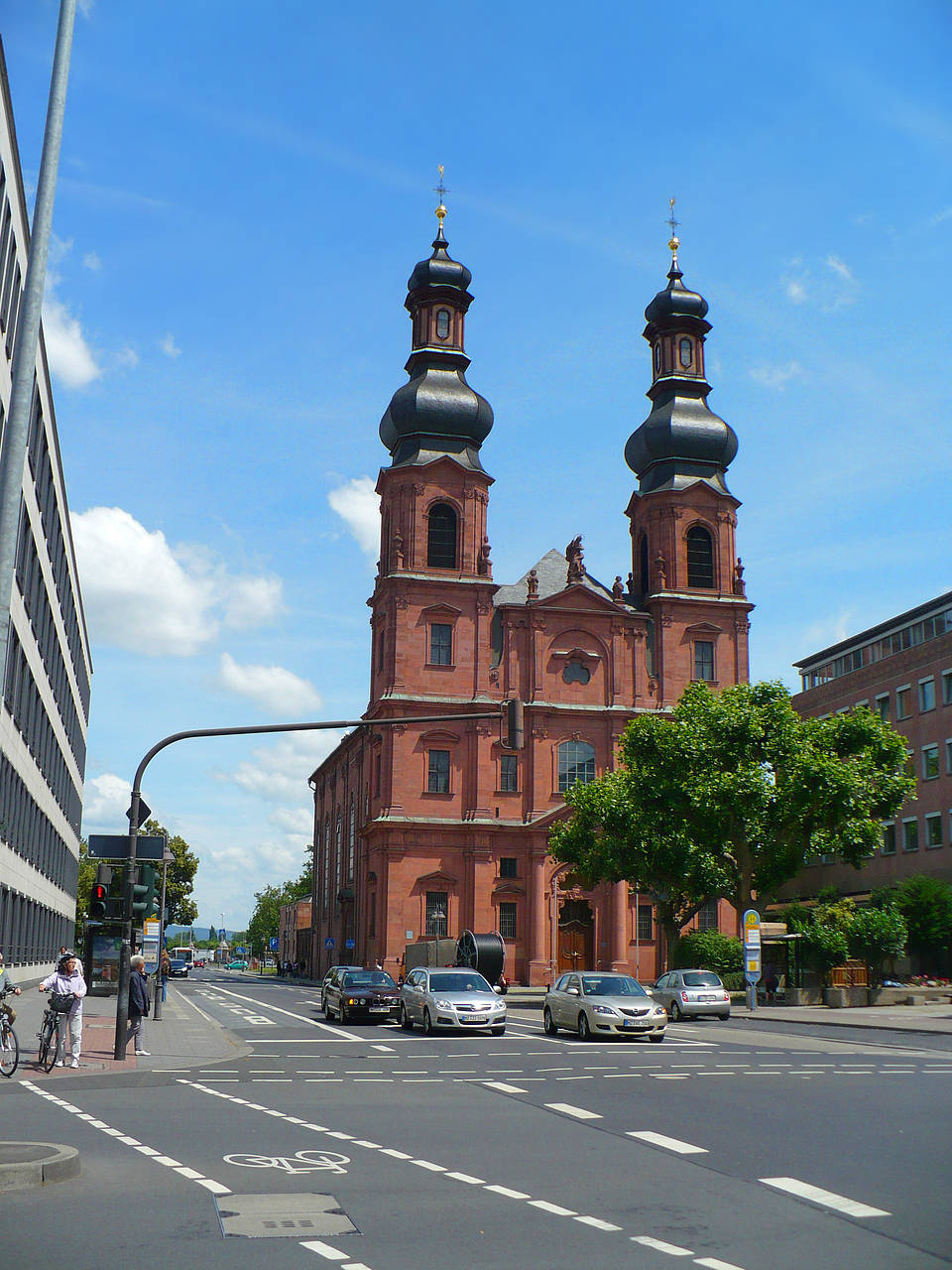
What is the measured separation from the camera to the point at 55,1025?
2092 cm

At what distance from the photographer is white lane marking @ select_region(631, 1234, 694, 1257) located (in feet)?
26.1

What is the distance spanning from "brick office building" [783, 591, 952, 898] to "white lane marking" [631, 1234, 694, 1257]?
46911mm

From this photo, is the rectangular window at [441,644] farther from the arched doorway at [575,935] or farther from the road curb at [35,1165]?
the road curb at [35,1165]

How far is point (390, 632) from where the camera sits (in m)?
66.4

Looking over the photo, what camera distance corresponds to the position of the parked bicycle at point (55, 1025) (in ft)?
68.1

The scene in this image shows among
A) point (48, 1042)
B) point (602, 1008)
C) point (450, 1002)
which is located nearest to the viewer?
point (48, 1042)

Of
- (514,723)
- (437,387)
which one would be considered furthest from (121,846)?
(437,387)

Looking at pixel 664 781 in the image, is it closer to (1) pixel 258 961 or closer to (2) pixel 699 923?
(2) pixel 699 923

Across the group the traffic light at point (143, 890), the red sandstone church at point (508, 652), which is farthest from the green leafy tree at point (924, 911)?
the traffic light at point (143, 890)

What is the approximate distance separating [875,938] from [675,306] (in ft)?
138

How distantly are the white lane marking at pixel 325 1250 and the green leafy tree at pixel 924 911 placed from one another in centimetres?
4803

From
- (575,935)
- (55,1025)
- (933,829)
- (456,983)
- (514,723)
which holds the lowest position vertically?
(55,1025)

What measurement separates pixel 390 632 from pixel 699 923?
21456 millimetres

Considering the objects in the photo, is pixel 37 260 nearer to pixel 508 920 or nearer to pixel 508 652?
pixel 508 920
